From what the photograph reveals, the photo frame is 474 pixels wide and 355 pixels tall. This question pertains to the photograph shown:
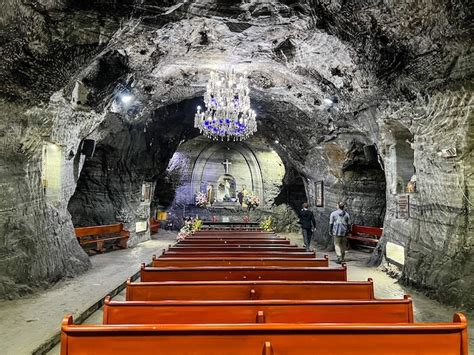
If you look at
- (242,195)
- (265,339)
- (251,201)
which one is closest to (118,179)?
(251,201)

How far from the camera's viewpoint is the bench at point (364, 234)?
11.4m

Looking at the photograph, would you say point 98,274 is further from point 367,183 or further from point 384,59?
point 367,183

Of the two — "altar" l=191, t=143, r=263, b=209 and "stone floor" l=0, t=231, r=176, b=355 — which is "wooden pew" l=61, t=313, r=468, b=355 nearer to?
"stone floor" l=0, t=231, r=176, b=355

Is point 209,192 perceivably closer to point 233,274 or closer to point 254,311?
point 233,274

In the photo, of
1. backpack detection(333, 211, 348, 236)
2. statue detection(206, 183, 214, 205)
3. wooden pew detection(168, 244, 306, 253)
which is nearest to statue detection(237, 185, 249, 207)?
statue detection(206, 183, 214, 205)

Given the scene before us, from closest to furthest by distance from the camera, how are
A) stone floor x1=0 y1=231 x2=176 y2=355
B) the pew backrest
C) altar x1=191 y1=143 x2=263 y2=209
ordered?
stone floor x1=0 y1=231 x2=176 y2=355 < the pew backrest < altar x1=191 y1=143 x2=263 y2=209

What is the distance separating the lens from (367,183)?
13.1 metres

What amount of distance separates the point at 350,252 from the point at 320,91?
17.6 feet

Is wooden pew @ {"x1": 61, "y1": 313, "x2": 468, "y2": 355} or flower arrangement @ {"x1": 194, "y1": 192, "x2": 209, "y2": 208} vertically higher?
flower arrangement @ {"x1": 194, "y1": 192, "x2": 209, "y2": 208}

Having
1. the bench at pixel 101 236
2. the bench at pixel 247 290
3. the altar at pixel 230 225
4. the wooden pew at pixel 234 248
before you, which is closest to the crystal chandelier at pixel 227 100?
the wooden pew at pixel 234 248

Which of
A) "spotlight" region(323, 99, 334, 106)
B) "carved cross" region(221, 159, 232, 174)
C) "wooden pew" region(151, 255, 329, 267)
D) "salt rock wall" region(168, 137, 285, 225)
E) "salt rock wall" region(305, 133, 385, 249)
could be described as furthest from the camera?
"carved cross" region(221, 159, 232, 174)

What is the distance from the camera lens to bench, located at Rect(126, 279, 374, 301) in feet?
13.5

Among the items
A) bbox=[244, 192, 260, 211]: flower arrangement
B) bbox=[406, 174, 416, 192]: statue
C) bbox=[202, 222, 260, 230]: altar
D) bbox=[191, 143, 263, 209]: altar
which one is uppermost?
bbox=[191, 143, 263, 209]: altar

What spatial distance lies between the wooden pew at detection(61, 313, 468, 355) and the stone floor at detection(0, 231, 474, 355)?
1936 mm
